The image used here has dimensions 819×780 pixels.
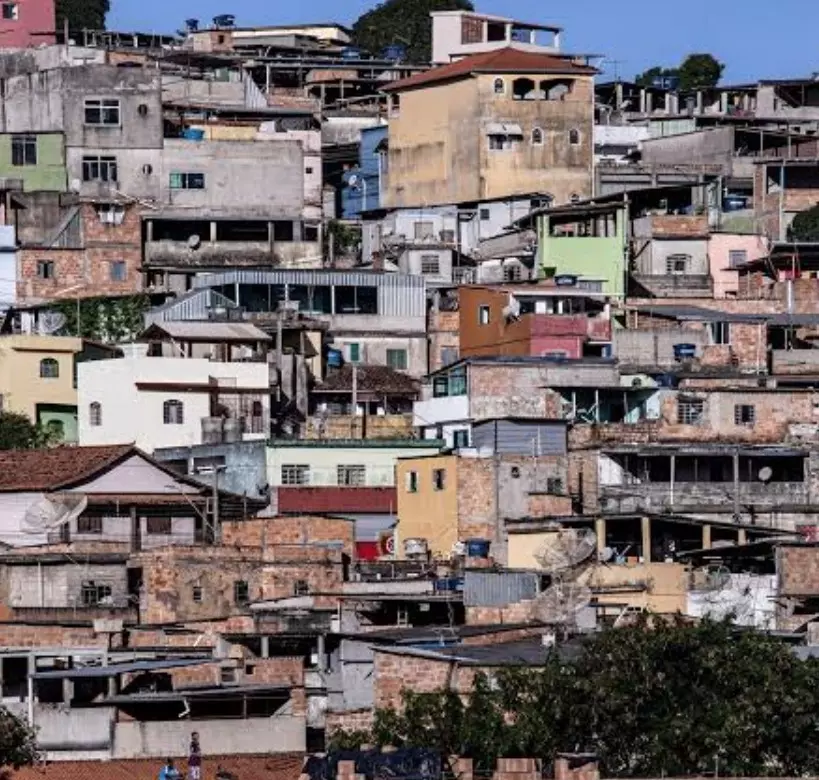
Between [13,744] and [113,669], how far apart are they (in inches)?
186

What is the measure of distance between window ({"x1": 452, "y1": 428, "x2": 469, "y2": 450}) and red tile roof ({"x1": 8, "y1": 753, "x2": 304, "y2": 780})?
681 inches

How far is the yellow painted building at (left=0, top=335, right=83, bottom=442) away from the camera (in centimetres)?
6375

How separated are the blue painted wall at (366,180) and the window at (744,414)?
2028 cm

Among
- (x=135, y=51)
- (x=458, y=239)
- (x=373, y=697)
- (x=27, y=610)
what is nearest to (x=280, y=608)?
(x=27, y=610)

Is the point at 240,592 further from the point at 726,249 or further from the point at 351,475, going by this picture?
the point at 726,249

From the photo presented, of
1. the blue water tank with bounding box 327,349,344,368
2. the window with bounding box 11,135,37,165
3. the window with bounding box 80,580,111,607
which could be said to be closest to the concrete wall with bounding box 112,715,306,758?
the window with bounding box 80,580,111,607

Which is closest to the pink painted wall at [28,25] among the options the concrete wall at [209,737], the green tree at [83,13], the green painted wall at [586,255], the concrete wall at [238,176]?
the green tree at [83,13]

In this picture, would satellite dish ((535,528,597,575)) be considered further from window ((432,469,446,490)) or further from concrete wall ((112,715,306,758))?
concrete wall ((112,715,306,758))

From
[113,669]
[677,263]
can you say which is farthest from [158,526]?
[677,263]

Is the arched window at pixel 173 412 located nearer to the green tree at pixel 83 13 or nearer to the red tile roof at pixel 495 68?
the red tile roof at pixel 495 68

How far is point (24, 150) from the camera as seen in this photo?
2894 inches

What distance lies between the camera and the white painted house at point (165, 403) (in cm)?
6209

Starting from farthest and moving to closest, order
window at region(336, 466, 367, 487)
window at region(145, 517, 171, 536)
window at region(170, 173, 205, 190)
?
window at region(170, 173, 205, 190)
window at region(336, 466, 367, 487)
window at region(145, 517, 171, 536)

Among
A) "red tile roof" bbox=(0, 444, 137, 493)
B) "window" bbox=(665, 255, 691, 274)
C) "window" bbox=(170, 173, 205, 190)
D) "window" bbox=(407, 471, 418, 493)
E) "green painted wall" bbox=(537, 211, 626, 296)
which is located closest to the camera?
"red tile roof" bbox=(0, 444, 137, 493)
